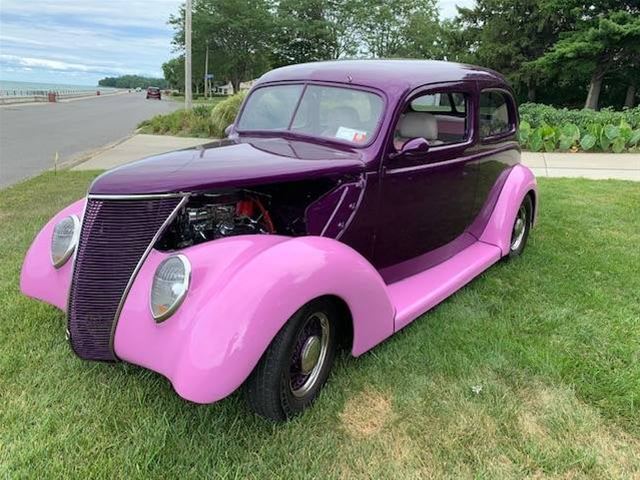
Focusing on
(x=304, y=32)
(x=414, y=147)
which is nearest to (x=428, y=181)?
(x=414, y=147)

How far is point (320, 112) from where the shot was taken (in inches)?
140

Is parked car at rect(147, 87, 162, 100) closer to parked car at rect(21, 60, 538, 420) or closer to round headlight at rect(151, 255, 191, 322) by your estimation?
parked car at rect(21, 60, 538, 420)

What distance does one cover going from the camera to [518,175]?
15.7ft

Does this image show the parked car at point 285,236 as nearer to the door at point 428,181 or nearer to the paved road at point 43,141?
the door at point 428,181

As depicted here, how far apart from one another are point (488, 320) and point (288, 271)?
72.4 inches

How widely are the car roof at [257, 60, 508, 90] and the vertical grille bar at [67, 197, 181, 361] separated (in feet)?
5.43

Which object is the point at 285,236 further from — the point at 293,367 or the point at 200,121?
the point at 200,121

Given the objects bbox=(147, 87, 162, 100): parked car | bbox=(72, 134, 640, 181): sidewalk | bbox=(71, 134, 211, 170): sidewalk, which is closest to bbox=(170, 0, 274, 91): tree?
bbox=(147, 87, 162, 100): parked car

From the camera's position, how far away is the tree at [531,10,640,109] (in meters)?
18.7

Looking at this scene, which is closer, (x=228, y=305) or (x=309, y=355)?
(x=228, y=305)

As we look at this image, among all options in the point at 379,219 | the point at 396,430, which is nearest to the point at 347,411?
the point at 396,430

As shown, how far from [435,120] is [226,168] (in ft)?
6.38

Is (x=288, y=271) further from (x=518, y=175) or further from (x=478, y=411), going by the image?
(x=518, y=175)

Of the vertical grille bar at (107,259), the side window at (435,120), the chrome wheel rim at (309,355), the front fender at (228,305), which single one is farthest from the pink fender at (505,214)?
the vertical grille bar at (107,259)
